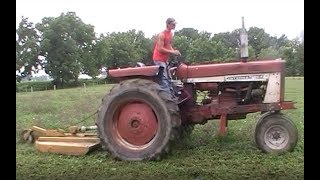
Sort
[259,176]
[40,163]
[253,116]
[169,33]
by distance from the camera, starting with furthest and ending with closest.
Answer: [253,116]
[169,33]
[40,163]
[259,176]

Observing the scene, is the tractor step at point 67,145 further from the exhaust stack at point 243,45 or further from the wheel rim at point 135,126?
the exhaust stack at point 243,45

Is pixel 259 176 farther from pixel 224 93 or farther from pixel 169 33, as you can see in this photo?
pixel 169 33

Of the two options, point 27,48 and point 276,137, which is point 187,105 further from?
point 27,48

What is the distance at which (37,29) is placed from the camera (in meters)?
5.23

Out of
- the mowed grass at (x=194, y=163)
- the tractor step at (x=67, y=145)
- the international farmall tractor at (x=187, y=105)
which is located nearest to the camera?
the mowed grass at (x=194, y=163)

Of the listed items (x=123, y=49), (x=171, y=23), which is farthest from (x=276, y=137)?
(x=123, y=49)

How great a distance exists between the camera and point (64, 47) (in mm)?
5227

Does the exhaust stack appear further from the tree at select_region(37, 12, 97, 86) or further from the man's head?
the tree at select_region(37, 12, 97, 86)

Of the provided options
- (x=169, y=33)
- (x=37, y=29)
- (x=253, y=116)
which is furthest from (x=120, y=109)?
(x=253, y=116)

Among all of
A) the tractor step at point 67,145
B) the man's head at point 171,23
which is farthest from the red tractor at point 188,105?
the man's head at point 171,23

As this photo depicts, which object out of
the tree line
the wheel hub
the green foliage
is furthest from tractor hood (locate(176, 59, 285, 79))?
the green foliage

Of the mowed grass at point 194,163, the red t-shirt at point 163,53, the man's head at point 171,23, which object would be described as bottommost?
the mowed grass at point 194,163

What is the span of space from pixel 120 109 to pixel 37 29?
1.59m

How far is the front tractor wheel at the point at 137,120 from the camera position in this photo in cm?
453
